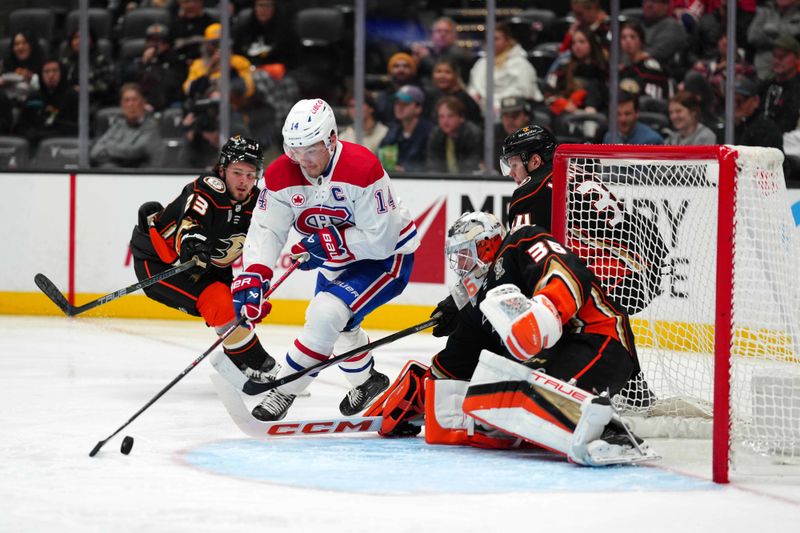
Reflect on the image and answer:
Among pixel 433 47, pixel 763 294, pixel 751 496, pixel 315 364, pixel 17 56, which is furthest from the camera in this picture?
pixel 17 56

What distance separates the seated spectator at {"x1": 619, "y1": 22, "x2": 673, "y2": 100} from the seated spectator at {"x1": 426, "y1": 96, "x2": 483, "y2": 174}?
83 centimetres

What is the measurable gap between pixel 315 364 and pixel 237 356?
0.87 meters

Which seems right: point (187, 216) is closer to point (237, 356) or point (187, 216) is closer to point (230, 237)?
point (230, 237)

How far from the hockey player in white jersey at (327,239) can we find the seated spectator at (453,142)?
261 centimetres

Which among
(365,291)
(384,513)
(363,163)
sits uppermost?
(363,163)

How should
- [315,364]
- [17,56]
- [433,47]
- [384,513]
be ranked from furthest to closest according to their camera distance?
[17,56] → [433,47] → [315,364] → [384,513]

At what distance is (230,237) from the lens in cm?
463

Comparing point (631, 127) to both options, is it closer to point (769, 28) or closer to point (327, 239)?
point (769, 28)

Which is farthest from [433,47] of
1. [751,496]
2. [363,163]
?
[751,496]

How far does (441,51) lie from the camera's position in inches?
272

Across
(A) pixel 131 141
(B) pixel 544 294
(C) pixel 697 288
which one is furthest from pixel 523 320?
(A) pixel 131 141

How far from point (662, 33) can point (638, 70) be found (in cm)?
25

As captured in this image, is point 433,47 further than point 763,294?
Yes

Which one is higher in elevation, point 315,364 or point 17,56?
point 17,56
